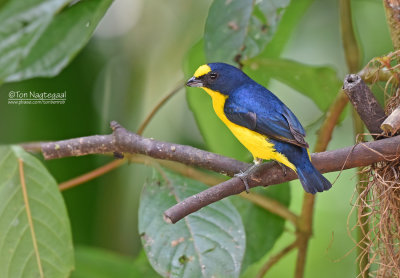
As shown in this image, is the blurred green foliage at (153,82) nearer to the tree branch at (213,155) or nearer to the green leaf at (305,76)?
the green leaf at (305,76)

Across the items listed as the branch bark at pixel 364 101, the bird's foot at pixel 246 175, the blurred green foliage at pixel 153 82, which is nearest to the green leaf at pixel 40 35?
the blurred green foliage at pixel 153 82

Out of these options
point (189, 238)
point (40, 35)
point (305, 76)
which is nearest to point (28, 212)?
point (189, 238)

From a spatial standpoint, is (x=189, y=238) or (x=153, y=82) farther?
(x=153, y=82)

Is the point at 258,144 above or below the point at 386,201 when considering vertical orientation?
above

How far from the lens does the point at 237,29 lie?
4.73 feet

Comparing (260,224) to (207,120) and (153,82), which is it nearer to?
(207,120)

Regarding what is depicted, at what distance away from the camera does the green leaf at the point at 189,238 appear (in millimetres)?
1322

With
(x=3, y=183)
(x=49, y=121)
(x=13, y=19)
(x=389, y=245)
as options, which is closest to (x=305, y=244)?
(x=389, y=245)

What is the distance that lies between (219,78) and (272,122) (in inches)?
9.7

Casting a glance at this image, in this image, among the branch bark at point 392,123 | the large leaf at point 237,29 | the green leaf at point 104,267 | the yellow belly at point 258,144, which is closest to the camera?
the branch bark at point 392,123

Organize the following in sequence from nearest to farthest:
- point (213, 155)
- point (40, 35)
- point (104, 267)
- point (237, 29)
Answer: point (213, 155)
point (237, 29)
point (40, 35)
point (104, 267)

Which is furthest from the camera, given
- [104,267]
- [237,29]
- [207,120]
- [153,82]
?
[153,82]

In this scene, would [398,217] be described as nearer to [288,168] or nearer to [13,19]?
[288,168]

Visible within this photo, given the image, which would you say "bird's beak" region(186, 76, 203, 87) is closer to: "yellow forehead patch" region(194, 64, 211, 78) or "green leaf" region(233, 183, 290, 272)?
"yellow forehead patch" region(194, 64, 211, 78)
